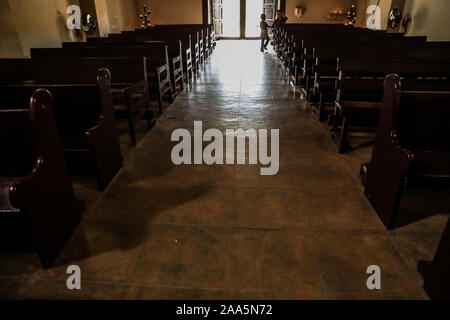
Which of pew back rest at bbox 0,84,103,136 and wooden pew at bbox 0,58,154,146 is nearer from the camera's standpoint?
pew back rest at bbox 0,84,103,136

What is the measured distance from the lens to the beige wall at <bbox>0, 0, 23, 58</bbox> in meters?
5.19

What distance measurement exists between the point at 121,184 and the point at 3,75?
218 cm

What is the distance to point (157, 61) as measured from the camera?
4414 millimetres

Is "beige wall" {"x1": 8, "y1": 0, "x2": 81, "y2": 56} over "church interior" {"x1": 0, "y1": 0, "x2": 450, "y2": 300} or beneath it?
over

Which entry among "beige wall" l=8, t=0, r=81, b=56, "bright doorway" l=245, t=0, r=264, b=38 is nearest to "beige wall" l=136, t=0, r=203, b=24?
"bright doorway" l=245, t=0, r=264, b=38

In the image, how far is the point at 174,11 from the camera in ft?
44.3

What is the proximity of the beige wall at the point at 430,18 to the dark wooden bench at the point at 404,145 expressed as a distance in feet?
17.7

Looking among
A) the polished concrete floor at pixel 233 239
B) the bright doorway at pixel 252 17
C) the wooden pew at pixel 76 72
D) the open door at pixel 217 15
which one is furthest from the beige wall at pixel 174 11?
the polished concrete floor at pixel 233 239

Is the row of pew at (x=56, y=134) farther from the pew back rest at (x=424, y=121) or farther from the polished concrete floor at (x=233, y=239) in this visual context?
the pew back rest at (x=424, y=121)

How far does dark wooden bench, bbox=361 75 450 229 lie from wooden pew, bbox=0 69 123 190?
2167mm

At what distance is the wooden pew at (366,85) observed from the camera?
3.00m

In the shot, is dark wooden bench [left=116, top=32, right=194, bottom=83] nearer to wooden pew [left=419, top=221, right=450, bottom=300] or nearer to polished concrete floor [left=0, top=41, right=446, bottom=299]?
polished concrete floor [left=0, top=41, right=446, bottom=299]

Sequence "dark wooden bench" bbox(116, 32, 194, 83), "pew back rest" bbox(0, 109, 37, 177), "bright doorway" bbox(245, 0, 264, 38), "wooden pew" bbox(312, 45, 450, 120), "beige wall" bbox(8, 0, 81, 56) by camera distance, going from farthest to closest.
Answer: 1. "bright doorway" bbox(245, 0, 264, 38)
2. "dark wooden bench" bbox(116, 32, 194, 83)
3. "beige wall" bbox(8, 0, 81, 56)
4. "wooden pew" bbox(312, 45, 450, 120)
5. "pew back rest" bbox(0, 109, 37, 177)

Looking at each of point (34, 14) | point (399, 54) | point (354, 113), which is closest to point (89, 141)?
point (354, 113)
